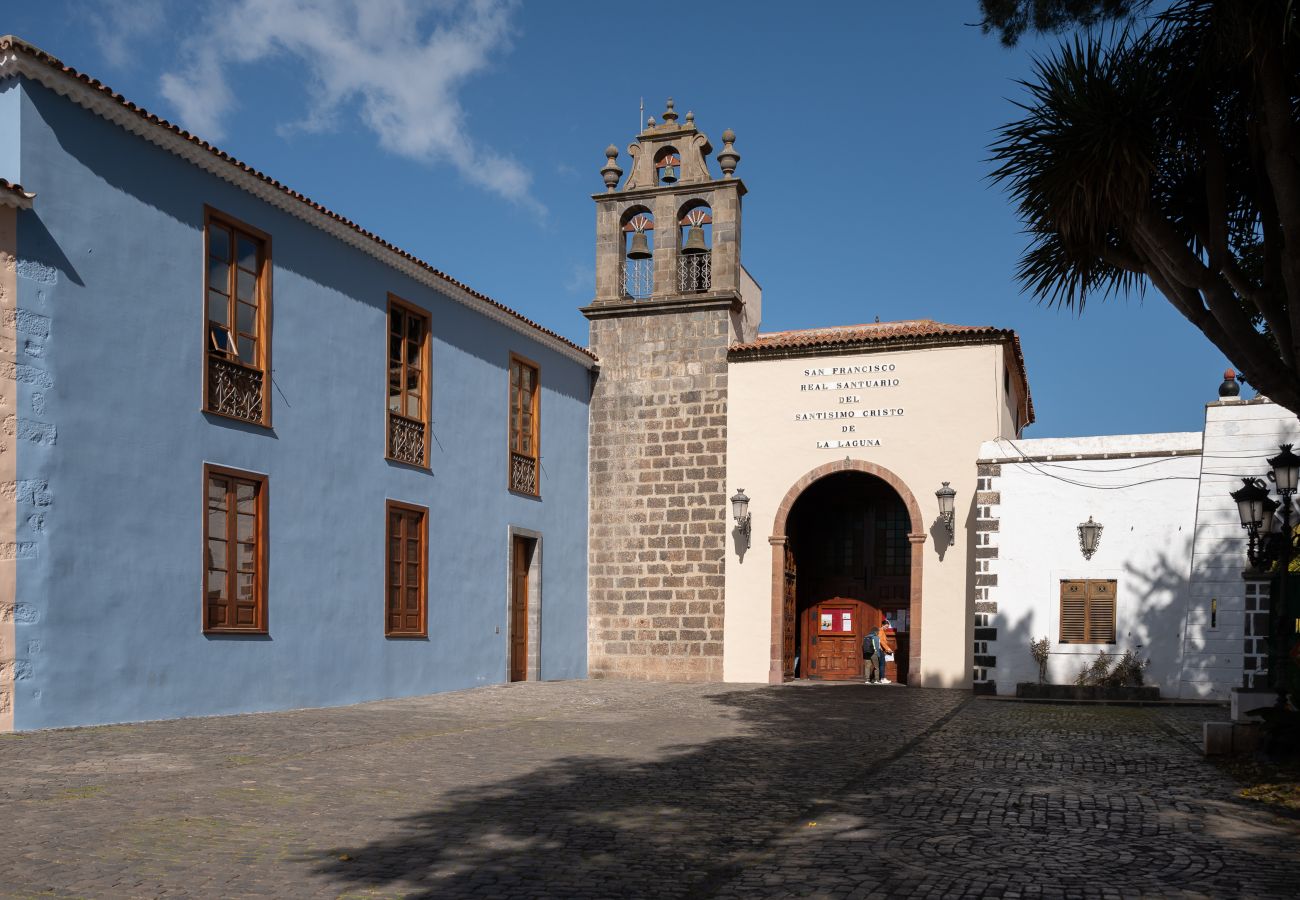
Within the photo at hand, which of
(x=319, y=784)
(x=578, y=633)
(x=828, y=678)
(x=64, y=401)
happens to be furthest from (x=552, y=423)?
(x=319, y=784)

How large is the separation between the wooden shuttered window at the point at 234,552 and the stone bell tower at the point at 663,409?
327 inches

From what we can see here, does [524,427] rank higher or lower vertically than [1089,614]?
higher

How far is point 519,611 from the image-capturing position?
18.4 m

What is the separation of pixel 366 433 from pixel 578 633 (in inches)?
258

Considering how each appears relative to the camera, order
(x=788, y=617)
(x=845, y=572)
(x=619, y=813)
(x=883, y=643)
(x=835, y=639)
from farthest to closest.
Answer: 1. (x=845, y=572)
2. (x=835, y=639)
3. (x=883, y=643)
4. (x=788, y=617)
5. (x=619, y=813)

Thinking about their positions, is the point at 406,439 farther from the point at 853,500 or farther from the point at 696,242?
the point at 853,500

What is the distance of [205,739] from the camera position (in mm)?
9688

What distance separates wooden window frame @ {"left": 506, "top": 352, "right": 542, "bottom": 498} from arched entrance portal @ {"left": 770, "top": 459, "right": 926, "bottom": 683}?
14.0 ft

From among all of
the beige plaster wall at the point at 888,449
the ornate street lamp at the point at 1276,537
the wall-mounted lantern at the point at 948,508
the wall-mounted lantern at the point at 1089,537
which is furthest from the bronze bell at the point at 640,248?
the ornate street lamp at the point at 1276,537

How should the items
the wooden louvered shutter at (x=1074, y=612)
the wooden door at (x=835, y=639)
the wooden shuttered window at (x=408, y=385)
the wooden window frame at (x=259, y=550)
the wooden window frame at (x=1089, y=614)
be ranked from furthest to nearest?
the wooden door at (x=835, y=639) → the wooden louvered shutter at (x=1074, y=612) → the wooden window frame at (x=1089, y=614) → the wooden shuttered window at (x=408, y=385) → the wooden window frame at (x=259, y=550)

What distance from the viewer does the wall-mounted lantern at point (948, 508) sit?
58.7 ft

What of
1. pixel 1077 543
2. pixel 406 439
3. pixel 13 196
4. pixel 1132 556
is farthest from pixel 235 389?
pixel 1132 556

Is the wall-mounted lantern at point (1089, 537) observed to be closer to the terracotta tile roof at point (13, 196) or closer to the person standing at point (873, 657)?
the person standing at point (873, 657)

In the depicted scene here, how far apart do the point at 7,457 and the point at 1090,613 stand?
1291 cm
